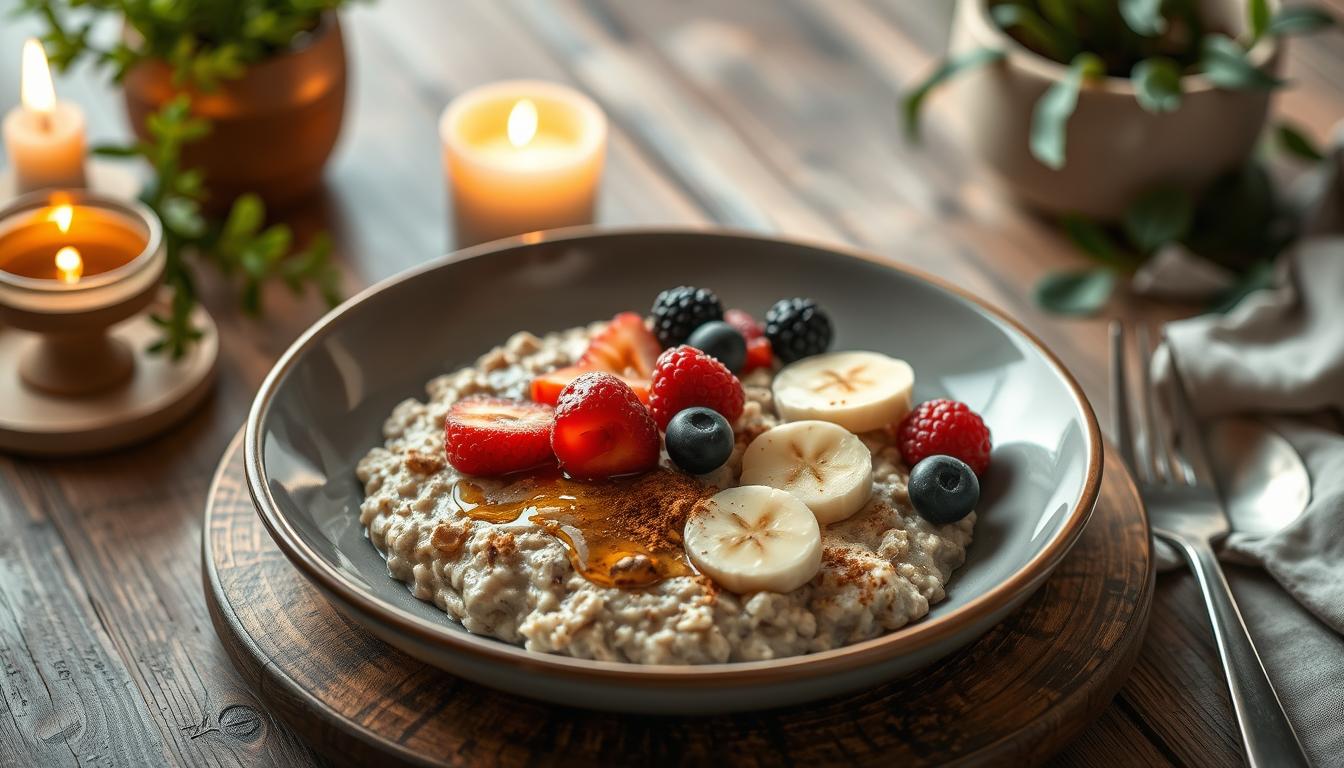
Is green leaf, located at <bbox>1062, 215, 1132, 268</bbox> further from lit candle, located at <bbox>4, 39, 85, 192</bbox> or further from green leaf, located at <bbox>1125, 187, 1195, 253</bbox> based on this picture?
lit candle, located at <bbox>4, 39, 85, 192</bbox>

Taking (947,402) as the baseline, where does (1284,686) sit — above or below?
below

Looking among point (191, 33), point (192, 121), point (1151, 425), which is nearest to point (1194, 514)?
point (1151, 425)

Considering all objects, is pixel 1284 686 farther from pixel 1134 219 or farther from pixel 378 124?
pixel 378 124

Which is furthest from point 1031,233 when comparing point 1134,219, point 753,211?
point 753,211

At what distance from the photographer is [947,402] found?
1.74 m

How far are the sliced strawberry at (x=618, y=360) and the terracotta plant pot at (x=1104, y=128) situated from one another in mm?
1005

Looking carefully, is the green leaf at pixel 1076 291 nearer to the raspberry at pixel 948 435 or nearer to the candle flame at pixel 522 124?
the raspberry at pixel 948 435

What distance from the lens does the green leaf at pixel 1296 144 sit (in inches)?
100

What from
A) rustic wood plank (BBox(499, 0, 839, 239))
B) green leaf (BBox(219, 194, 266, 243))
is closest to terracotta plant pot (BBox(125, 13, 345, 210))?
green leaf (BBox(219, 194, 266, 243))

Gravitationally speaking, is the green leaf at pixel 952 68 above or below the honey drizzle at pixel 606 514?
above

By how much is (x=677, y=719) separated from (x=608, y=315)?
829 mm

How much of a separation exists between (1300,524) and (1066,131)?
0.94 metres

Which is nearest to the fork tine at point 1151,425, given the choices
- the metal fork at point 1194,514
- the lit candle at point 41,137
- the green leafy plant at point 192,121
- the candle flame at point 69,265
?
the metal fork at point 1194,514

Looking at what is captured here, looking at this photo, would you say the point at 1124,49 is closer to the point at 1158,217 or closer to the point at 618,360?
the point at 1158,217
